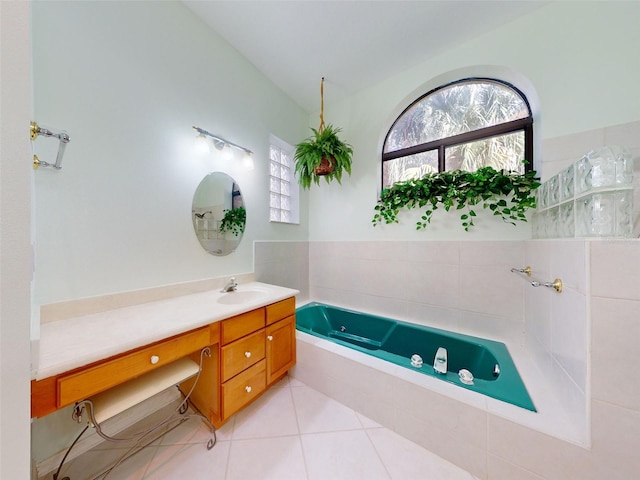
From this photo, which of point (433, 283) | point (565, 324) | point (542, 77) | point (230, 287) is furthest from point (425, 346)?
point (542, 77)

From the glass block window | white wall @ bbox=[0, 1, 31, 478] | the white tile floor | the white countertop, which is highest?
the glass block window

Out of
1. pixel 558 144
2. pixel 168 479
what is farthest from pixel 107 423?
pixel 558 144

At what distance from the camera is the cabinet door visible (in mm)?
1481

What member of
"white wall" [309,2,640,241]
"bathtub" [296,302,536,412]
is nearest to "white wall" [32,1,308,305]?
"bathtub" [296,302,536,412]

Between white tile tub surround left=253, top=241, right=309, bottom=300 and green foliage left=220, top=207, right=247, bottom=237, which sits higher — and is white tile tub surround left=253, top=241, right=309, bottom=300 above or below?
below

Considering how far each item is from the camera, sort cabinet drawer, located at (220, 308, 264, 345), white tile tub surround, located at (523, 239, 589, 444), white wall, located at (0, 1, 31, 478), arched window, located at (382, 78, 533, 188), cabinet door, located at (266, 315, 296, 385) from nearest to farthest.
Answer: white wall, located at (0, 1, 31, 478) → white tile tub surround, located at (523, 239, 589, 444) → cabinet drawer, located at (220, 308, 264, 345) → cabinet door, located at (266, 315, 296, 385) → arched window, located at (382, 78, 533, 188)

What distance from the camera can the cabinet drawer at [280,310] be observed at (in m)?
1.49

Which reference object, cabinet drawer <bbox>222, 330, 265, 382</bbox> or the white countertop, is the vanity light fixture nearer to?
the white countertop

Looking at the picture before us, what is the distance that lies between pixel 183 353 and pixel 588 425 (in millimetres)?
1747

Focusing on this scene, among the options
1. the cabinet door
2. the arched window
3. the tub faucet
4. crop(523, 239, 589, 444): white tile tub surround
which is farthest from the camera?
the arched window

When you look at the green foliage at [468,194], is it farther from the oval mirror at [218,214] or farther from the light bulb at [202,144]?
the light bulb at [202,144]

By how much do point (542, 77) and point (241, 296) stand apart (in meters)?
2.72

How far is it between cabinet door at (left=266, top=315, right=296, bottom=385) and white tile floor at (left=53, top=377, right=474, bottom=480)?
256mm

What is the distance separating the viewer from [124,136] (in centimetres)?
125
